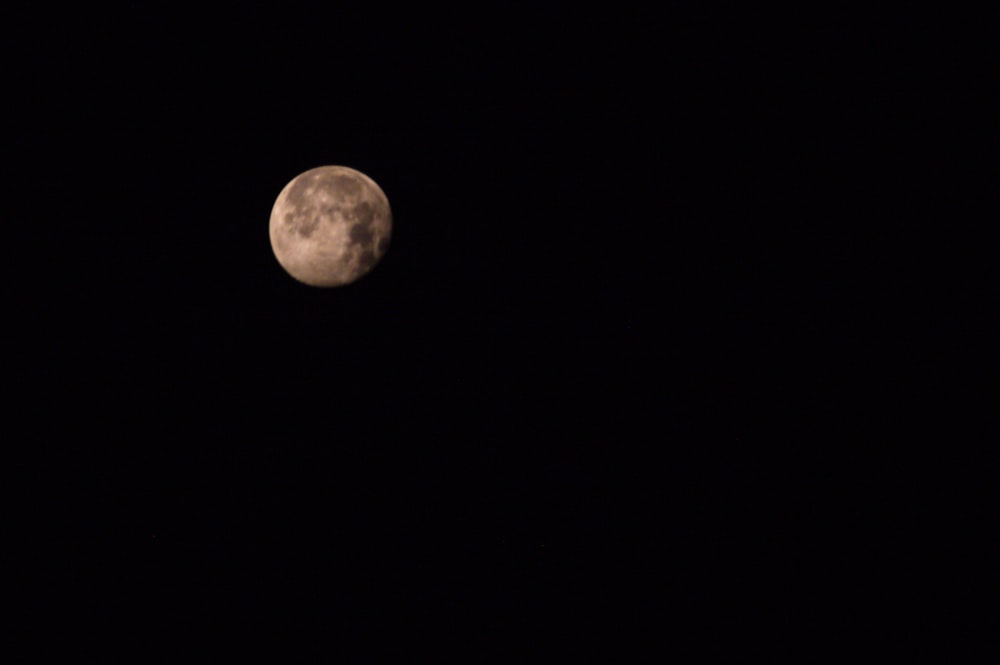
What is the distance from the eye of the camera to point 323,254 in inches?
96.2

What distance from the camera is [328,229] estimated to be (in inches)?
96.0

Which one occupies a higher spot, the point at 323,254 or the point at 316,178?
the point at 316,178

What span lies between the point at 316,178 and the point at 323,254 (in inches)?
14.3

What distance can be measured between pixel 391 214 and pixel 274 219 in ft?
1.65

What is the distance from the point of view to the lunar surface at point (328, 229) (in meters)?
2.45

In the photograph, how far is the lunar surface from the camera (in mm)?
2447

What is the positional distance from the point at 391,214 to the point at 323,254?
42 centimetres

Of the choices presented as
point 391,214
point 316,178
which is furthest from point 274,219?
point 391,214

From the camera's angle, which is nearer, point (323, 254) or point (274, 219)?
point (323, 254)

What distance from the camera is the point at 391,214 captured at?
107 inches

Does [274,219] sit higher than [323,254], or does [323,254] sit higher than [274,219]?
[274,219]

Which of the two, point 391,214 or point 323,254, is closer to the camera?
point 323,254

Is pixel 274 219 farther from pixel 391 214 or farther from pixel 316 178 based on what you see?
pixel 391 214
